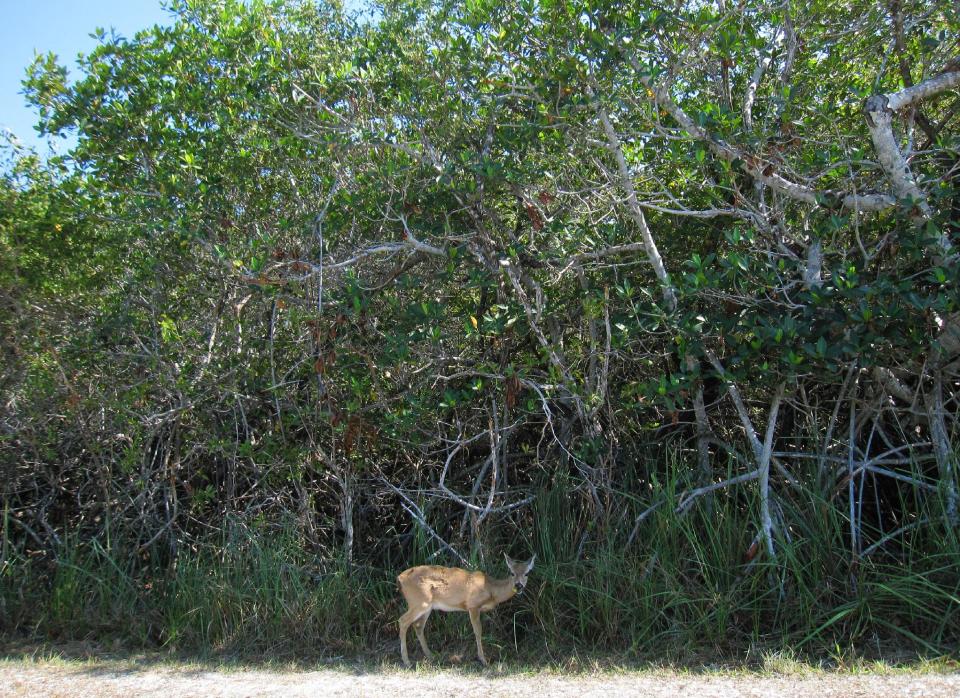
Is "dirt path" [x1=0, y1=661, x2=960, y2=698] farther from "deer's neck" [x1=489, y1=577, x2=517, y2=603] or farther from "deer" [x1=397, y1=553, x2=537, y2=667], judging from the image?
"deer's neck" [x1=489, y1=577, x2=517, y2=603]

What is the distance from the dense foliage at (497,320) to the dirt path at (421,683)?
58cm

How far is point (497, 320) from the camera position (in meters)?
6.66

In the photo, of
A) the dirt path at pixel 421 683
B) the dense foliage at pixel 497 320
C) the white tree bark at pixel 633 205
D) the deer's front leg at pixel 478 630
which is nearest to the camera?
the dirt path at pixel 421 683

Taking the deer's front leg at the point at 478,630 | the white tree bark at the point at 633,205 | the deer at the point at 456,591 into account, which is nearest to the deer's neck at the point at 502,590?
the deer at the point at 456,591

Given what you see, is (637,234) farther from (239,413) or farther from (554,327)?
(239,413)

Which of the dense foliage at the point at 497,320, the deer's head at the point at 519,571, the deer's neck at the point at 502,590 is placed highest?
the dense foliage at the point at 497,320

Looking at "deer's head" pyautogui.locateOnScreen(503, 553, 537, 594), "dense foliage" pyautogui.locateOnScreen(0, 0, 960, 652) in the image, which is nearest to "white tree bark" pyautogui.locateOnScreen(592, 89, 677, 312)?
"dense foliage" pyautogui.locateOnScreen(0, 0, 960, 652)

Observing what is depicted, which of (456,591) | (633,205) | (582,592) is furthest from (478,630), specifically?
(633,205)

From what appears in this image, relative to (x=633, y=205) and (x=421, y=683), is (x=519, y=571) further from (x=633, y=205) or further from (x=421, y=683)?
(x=633, y=205)

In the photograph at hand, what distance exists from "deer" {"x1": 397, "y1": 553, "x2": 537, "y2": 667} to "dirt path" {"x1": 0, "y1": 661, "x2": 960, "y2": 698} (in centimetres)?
35

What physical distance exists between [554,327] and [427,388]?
1.16 metres

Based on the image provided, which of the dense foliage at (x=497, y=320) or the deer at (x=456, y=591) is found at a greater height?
the dense foliage at (x=497, y=320)

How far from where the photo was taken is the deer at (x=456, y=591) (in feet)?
19.1

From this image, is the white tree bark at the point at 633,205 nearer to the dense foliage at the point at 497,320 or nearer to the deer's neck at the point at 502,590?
the dense foliage at the point at 497,320
